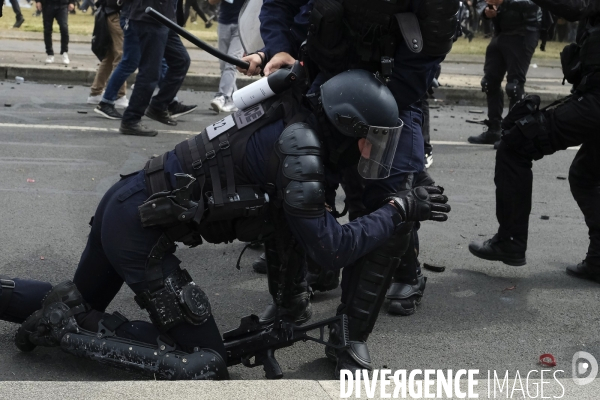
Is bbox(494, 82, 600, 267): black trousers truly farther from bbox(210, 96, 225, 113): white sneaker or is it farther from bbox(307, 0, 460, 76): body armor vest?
bbox(210, 96, 225, 113): white sneaker

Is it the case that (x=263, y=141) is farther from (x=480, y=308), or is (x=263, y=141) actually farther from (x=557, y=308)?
(x=557, y=308)

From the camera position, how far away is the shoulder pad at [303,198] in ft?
9.41

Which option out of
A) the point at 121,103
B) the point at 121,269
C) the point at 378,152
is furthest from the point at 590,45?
the point at 121,103

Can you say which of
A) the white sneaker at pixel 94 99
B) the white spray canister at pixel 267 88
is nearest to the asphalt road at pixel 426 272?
the white spray canister at pixel 267 88

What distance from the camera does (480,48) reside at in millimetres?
19688

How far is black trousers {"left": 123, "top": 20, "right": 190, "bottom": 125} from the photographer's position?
7301mm

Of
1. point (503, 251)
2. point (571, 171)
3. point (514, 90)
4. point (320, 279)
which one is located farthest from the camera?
point (514, 90)

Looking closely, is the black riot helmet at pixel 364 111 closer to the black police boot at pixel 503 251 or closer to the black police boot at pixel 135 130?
the black police boot at pixel 503 251

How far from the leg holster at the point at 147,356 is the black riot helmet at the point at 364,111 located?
0.92m

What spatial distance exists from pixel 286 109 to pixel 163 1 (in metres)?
4.56

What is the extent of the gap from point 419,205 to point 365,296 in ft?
1.44

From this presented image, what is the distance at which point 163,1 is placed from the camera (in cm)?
735

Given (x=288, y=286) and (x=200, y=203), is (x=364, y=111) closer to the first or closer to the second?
(x=200, y=203)

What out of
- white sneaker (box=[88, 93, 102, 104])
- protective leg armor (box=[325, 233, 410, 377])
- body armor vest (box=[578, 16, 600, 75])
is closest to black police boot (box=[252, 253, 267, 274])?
protective leg armor (box=[325, 233, 410, 377])
